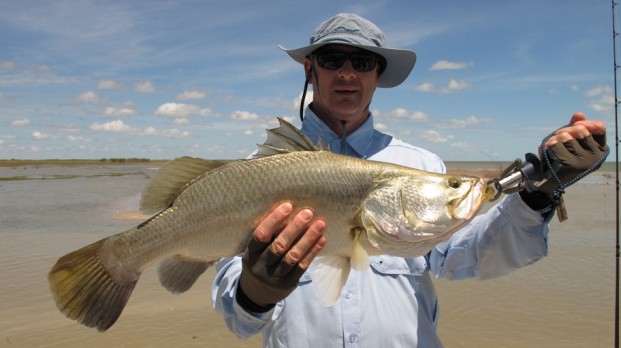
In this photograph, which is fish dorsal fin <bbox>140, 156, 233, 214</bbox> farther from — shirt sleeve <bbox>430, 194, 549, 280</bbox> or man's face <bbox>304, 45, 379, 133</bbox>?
shirt sleeve <bbox>430, 194, 549, 280</bbox>

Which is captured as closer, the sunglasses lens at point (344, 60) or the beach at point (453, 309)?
the sunglasses lens at point (344, 60)

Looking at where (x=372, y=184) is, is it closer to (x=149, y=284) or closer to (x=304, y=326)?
(x=304, y=326)

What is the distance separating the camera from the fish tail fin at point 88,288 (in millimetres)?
2594

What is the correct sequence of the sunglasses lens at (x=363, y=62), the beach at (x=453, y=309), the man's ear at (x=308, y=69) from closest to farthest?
the sunglasses lens at (x=363, y=62) → the man's ear at (x=308, y=69) → the beach at (x=453, y=309)

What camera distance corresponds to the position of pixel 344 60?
343cm

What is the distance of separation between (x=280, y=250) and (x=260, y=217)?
22 cm

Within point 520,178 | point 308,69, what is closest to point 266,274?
point 520,178

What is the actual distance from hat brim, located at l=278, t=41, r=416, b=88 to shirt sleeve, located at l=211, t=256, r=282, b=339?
1721 mm

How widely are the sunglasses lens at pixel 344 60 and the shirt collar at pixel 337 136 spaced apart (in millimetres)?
377

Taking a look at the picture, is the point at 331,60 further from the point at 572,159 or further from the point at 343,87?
the point at 572,159

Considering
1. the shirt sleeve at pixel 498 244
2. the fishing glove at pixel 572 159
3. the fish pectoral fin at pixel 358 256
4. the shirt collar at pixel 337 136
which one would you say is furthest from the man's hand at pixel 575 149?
the shirt collar at pixel 337 136

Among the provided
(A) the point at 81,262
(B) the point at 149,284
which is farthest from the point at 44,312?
(A) the point at 81,262

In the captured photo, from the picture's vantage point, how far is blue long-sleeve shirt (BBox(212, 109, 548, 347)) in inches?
111

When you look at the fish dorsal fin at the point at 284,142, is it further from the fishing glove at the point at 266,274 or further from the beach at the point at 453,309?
the beach at the point at 453,309
